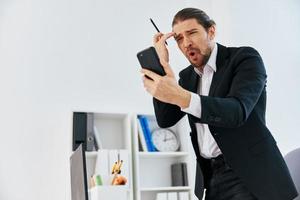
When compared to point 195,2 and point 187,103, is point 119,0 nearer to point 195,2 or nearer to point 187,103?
point 195,2

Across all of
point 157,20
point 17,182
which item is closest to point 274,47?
point 157,20

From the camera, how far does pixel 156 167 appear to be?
320cm

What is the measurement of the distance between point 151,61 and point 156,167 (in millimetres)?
2087

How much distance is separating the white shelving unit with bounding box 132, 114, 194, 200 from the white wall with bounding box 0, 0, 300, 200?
362 millimetres

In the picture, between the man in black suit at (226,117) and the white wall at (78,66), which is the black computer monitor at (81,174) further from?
the white wall at (78,66)

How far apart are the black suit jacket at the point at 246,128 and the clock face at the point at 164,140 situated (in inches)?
72.7

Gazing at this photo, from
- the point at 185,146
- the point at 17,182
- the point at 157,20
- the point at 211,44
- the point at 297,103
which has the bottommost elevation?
the point at 17,182

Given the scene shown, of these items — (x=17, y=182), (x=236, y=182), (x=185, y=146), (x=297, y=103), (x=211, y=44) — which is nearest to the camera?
(x=236, y=182)

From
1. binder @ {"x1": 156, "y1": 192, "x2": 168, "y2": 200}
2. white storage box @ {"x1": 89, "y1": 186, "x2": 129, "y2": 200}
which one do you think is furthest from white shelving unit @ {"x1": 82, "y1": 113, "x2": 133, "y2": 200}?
white storage box @ {"x1": 89, "y1": 186, "x2": 129, "y2": 200}

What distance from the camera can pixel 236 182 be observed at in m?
1.16

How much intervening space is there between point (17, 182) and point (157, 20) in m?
1.97

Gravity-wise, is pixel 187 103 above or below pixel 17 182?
above

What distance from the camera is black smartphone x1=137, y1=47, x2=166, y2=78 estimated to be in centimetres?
120

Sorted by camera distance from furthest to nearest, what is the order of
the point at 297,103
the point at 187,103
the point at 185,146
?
the point at 297,103, the point at 185,146, the point at 187,103
